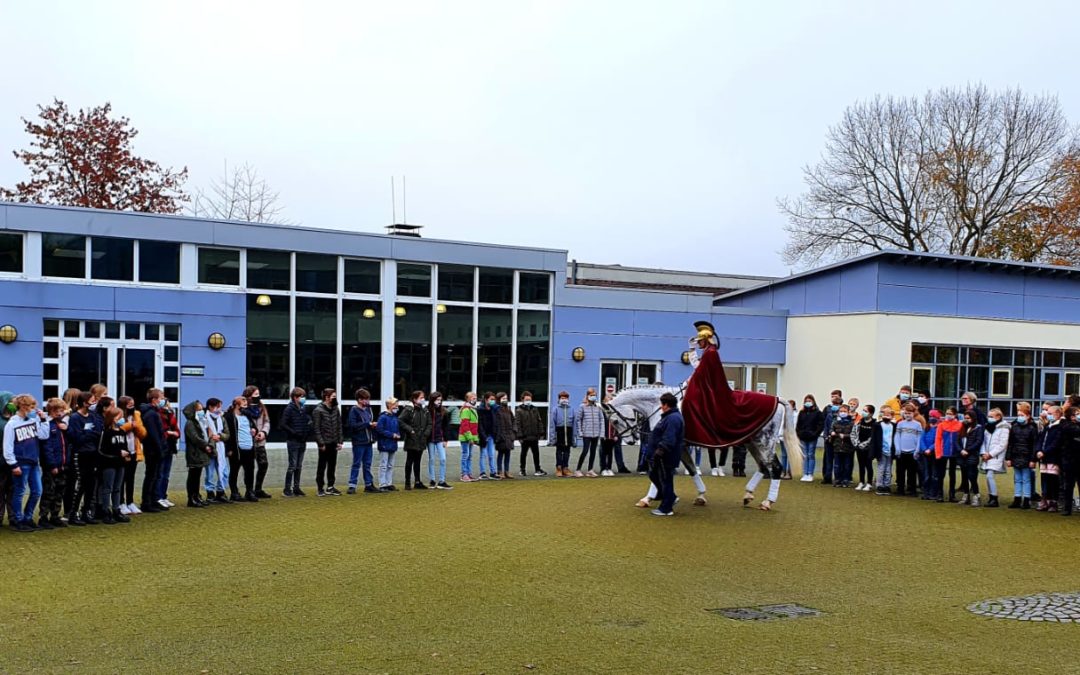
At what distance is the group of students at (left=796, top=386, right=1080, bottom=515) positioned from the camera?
54.2 feet

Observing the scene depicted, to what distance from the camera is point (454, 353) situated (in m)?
25.9

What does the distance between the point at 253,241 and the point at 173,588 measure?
14934 mm

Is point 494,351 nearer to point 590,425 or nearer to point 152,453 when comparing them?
point 590,425

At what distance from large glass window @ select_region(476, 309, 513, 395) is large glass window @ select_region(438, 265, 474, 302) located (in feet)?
2.02

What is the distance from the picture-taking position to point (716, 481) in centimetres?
2016

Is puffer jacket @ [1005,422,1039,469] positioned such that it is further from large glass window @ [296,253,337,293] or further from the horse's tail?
large glass window @ [296,253,337,293]

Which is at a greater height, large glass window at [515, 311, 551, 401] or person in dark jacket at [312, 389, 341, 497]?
large glass window at [515, 311, 551, 401]

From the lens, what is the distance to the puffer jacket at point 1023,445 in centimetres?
1692

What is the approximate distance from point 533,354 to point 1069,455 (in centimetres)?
1338

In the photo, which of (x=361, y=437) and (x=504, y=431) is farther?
(x=504, y=431)

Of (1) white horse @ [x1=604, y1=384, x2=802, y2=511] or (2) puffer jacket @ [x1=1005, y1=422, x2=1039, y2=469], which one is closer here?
(1) white horse @ [x1=604, y1=384, x2=802, y2=511]

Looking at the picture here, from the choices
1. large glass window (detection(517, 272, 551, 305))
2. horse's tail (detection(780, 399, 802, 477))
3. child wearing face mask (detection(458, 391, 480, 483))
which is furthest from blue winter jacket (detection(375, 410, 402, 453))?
large glass window (detection(517, 272, 551, 305))

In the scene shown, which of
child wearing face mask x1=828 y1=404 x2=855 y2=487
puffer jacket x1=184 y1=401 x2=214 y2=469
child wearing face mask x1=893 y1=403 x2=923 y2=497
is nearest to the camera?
puffer jacket x1=184 y1=401 x2=214 y2=469

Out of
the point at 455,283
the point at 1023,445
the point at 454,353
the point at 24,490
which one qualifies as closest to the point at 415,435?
the point at 24,490
